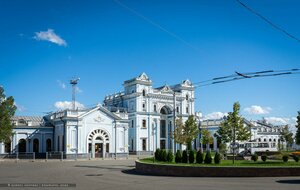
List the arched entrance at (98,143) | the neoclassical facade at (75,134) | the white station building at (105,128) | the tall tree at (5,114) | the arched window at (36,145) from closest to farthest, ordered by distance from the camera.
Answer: the tall tree at (5,114) → the neoclassical facade at (75,134) → the white station building at (105,128) → the arched entrance at (98,143) → the arched window at (36,145)

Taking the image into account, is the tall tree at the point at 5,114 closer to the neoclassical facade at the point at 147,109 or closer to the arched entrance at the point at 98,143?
the arched entrance at the point at 98,143

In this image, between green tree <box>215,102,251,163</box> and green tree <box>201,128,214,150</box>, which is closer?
green tree <box>215,102,251,163</box>

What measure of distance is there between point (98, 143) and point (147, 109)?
15.1 m

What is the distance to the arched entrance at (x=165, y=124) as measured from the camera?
256 feet

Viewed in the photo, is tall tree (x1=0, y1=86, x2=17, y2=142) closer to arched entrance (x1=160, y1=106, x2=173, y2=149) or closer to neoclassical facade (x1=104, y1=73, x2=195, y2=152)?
neoclassical facade (x1=104, y1=73, x2=195, y2=152)

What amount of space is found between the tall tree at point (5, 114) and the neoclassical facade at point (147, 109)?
2269cm

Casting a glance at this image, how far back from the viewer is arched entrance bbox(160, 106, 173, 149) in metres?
78.1

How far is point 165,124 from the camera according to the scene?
78.6 m

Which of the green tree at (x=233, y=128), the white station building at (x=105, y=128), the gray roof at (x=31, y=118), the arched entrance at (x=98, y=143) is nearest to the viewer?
the green tree at (x=233, y=128)

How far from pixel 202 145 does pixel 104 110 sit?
1191 inches

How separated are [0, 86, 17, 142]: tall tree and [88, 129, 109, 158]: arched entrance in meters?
13.4

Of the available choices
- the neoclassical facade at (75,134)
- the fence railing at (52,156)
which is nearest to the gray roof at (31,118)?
the neoclassical facade at (75,134)

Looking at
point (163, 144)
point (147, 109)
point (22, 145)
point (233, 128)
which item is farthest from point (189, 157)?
point (163, 144)

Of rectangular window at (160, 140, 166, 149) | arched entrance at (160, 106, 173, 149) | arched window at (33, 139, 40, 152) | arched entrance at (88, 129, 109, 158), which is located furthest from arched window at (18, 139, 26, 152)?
arched entrance at (160, 106, 173, 149)
